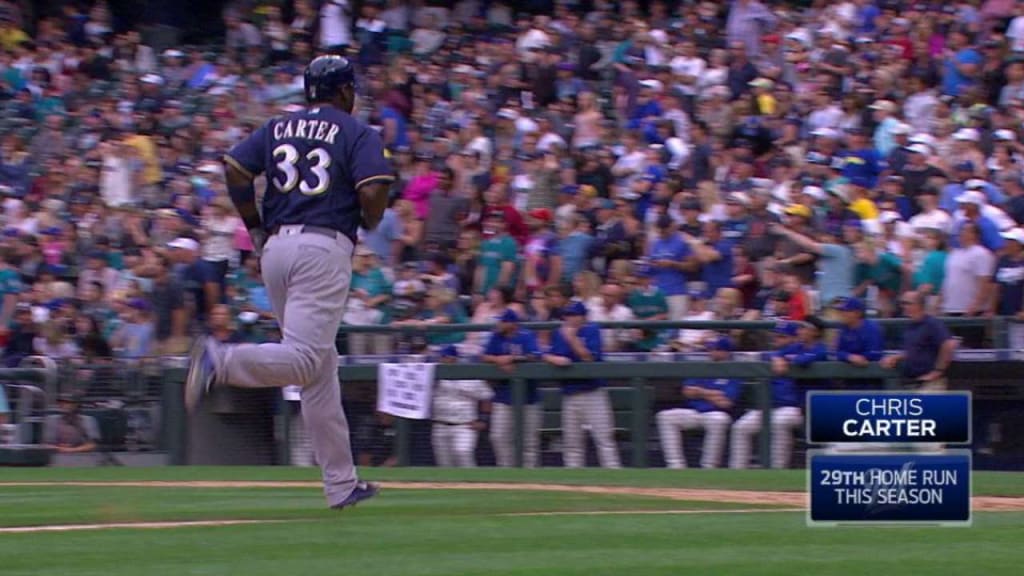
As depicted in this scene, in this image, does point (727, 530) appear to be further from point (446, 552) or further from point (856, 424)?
point (446, 552)

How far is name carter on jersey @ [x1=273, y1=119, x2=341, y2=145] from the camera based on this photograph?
295 inches

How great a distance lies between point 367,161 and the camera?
7.43 m

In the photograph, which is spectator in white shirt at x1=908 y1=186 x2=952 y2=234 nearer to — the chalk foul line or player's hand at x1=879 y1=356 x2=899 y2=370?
player's hand at x1=879 y1=356 x2=899 y2=370

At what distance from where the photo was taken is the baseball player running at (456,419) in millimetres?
14172

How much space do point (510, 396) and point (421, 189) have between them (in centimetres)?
352

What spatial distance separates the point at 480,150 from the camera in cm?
1777

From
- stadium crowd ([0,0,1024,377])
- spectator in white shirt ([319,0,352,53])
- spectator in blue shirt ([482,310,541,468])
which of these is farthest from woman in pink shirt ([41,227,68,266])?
spectator in blue shirt ([482,310,541,468])

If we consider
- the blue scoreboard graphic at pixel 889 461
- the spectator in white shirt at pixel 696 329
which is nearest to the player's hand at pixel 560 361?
the spectator in white shirt at pixel 696 329

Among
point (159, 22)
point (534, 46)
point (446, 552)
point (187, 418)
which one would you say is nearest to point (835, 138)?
point (534, 46)

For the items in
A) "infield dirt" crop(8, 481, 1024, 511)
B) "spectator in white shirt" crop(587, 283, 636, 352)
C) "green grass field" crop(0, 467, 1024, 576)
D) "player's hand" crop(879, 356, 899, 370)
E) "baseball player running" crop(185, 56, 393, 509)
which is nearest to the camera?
"green grass field" crop(0, 467, 1024, 576)

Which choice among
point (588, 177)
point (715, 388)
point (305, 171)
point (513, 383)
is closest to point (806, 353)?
point (715, 388)

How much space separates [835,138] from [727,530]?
31.2 ft
